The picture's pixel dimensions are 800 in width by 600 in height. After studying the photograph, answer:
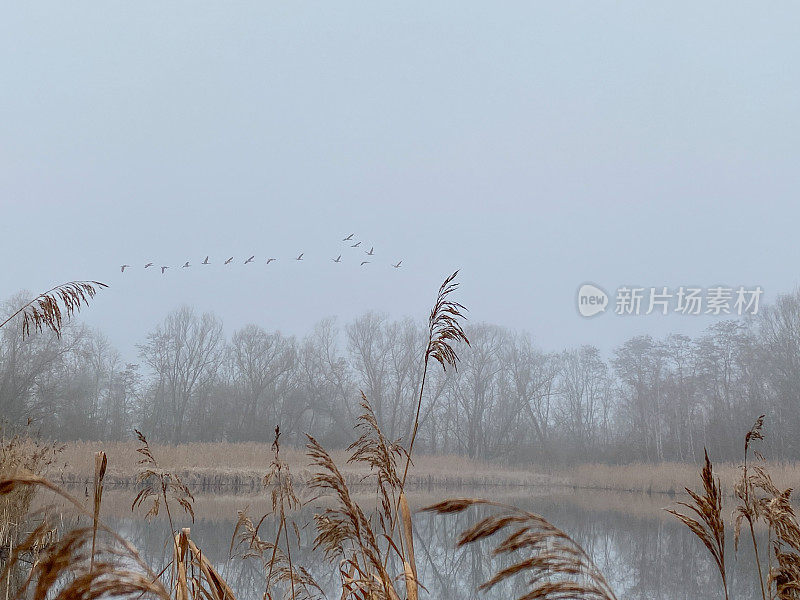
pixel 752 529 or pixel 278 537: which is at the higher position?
pixel 752 529

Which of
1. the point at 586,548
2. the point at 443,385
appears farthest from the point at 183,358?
the point at 586,548

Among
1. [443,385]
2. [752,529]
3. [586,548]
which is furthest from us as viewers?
[443,385]

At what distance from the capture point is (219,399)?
31.7 metres

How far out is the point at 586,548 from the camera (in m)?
9.59

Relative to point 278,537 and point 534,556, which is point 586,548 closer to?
point 278,537

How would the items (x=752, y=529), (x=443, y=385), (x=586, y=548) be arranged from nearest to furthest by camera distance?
(x=752, y=529) → (x=586, y=548) → (x=443, y=385)

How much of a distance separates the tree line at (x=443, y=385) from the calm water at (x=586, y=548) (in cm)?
1112

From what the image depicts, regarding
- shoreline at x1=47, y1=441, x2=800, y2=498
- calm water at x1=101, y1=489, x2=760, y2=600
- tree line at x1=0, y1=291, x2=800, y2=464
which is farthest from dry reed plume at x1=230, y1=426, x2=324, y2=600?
tree line at x1=0, y1=291, x2=800, y2=464

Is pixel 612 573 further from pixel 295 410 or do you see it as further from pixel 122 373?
pixel 122 373

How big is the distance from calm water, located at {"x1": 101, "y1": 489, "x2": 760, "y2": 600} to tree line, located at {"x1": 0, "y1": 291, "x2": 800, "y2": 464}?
36.5ft

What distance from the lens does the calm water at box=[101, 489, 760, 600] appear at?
24.8 feet

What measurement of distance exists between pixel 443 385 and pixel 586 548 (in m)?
23.3

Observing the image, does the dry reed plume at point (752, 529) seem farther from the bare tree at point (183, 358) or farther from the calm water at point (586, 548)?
the bare tree at point (183, 358)

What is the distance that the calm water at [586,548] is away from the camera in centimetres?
757
